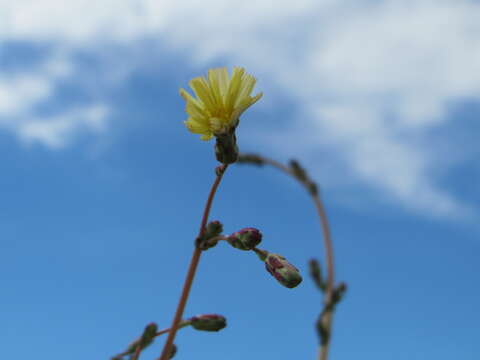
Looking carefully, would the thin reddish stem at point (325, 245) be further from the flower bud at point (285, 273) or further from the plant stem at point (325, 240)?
the flower bud at point (285, 273)

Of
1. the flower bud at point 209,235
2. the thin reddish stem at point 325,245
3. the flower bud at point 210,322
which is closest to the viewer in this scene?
the flower bud at point 209,235

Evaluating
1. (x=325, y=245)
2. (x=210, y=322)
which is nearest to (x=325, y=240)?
(x=325, y=245)

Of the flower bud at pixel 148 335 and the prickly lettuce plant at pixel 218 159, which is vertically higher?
the prickly lettuce plant at pixel 218 159

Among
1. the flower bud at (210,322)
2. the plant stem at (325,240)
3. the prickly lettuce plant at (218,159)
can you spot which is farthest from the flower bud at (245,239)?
the plant stem at (325,240)

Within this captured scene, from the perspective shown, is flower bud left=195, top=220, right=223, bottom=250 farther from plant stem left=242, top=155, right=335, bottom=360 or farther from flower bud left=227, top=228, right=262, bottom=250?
plant stem left=242, top=155, right=335, bottom=360

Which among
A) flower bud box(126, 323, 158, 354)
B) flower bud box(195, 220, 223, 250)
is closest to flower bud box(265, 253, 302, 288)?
flower bud box(195, 220, 223, 250)

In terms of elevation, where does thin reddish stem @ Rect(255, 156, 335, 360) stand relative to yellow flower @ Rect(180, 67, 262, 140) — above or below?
above
